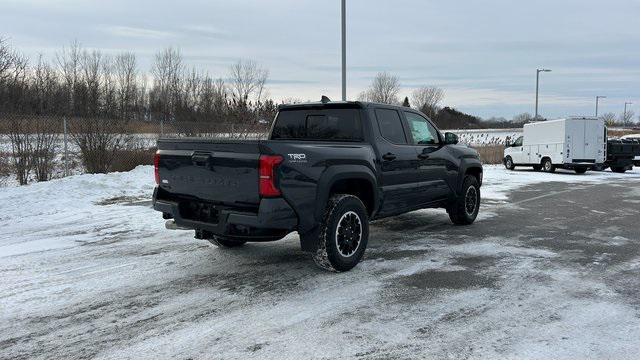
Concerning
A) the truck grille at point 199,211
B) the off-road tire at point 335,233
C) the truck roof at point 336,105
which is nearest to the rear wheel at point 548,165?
the truck roof at point 336,105

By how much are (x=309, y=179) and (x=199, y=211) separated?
1.27 metres

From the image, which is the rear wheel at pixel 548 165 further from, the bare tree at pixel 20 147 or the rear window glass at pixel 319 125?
the bare tree at pixel 20 147

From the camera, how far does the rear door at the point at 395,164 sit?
6.48m

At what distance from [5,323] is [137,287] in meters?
1.22

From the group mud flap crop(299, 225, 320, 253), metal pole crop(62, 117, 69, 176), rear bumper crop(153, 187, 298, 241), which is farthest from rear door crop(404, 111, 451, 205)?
metal pole crop(62, 117, 69, 176)

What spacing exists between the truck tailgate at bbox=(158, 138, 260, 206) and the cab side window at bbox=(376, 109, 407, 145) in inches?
90.2

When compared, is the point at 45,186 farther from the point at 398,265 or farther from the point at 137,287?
the point at 398,265

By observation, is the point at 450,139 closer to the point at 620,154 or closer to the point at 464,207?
the point at 464,207

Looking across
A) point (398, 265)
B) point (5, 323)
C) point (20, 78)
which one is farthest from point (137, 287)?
point (20, 78)

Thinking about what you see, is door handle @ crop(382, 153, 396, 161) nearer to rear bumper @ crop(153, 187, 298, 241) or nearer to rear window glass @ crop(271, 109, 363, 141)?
rear window glass @ crop(271, 109, 363, 141)

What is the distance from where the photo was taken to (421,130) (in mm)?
7559

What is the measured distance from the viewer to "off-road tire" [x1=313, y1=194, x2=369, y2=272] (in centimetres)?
543

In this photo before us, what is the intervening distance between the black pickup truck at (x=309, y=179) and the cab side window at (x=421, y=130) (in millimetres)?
23

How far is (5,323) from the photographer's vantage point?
166 inches
